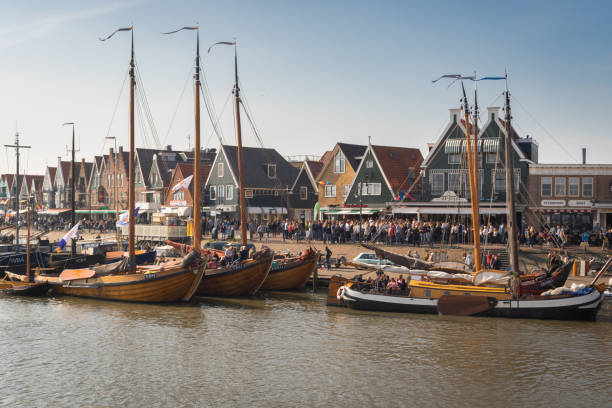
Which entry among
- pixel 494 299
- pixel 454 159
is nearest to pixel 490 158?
pixel 454 159

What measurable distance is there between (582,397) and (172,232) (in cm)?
4805

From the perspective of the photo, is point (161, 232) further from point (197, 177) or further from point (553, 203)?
point (553, 203)

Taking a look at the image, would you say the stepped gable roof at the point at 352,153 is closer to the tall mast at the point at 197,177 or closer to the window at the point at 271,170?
the window at the point at 271,170

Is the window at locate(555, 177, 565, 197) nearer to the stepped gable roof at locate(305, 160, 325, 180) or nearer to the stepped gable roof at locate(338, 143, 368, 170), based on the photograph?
the stepped gable roof at locate(338, 143, 368, 170)

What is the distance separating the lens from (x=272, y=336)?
26719 mm

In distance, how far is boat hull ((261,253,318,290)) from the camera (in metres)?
38.9

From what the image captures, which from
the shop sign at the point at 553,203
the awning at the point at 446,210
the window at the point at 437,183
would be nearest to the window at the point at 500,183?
the awning at the point at 446,210

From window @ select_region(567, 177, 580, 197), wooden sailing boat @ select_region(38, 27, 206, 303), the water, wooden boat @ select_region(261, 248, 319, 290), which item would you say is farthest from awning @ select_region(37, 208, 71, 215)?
window @ select_region(567, 177, 580, 197)

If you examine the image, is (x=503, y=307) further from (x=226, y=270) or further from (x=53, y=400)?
(x=53, y=400)

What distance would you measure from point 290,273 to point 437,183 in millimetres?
A: 21874

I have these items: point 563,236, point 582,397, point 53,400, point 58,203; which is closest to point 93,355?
point 53,400

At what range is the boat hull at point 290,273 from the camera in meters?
38.9

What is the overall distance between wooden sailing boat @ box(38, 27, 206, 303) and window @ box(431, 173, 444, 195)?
1038 inches

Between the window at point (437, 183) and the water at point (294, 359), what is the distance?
25.1 meters
